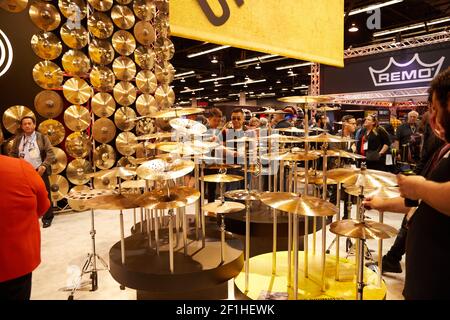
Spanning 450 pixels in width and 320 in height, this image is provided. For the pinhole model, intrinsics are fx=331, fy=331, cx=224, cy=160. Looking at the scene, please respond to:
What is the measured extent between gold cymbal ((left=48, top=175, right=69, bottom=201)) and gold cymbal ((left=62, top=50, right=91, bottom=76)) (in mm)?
1822

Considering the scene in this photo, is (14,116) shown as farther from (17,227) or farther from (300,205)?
(300,205)

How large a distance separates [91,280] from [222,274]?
5.27ft

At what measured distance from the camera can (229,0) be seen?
3.70 ft

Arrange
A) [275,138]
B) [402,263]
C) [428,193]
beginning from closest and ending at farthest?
1. [428,193]
2. [275,138]
3. [402,263]

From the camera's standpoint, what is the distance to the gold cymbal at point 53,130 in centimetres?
545

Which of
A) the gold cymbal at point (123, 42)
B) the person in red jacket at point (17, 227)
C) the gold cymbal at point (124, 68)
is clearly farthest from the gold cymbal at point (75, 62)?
the person in red jacket at point (17, 227)

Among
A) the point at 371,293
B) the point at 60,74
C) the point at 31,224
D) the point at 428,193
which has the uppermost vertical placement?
the point at 60,74

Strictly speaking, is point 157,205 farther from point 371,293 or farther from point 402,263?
point 402,263

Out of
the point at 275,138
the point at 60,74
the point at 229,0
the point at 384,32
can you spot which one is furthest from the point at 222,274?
the point at 384,32

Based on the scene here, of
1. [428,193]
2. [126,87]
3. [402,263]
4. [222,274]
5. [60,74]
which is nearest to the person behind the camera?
[428,193]

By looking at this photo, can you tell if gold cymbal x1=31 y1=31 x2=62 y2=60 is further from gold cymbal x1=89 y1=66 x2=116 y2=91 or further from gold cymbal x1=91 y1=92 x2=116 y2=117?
gold cymbal x1=91 y1=92 x2=116 y2=117

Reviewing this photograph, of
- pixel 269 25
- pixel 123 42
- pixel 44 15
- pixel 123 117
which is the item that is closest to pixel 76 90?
pixel 123 117

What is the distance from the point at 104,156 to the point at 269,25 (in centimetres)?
551

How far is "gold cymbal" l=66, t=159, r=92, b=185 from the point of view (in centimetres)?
581
